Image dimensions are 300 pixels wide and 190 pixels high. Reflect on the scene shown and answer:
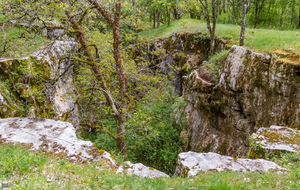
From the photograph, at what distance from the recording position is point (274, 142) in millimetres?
5773

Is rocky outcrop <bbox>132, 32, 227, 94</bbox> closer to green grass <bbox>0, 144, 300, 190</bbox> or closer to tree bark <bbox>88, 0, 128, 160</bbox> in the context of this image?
tree bark <bbox>88, 0, 128, 160</bbox>

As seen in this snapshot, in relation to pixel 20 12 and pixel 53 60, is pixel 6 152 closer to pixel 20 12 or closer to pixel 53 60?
pixel 20 12

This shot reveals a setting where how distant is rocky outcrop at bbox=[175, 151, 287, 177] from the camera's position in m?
5.05

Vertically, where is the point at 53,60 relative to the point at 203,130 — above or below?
above

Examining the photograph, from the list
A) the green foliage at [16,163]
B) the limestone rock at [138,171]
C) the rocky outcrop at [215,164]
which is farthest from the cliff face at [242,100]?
the green foliage at [16,163]

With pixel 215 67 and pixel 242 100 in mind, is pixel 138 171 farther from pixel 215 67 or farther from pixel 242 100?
pixel 215 67

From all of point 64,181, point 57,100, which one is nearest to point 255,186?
point 64,181

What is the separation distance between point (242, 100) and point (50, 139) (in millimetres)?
8662

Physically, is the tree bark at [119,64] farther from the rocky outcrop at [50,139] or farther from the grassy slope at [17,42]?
the grassy slope at [17,42]

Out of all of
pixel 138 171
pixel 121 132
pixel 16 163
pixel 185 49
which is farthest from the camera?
pixel 185 49

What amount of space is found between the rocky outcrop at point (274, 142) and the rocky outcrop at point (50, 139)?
484cm

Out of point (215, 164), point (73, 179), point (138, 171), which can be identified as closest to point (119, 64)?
point (138, 171)

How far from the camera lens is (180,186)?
3.96m

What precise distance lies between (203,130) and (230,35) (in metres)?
9.00
